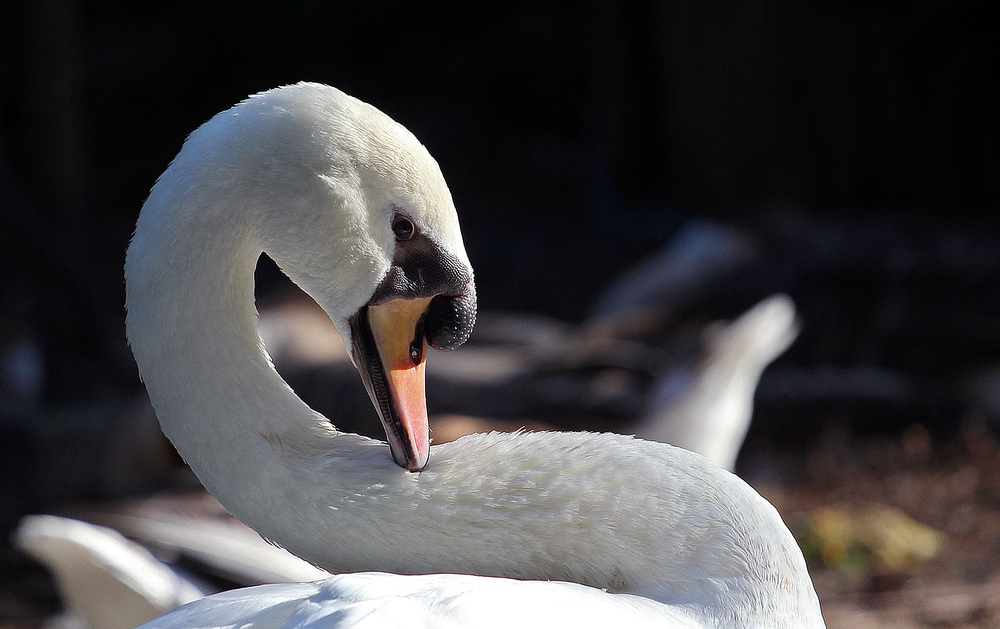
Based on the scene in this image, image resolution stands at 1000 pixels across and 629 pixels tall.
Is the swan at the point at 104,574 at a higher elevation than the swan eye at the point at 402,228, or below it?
below

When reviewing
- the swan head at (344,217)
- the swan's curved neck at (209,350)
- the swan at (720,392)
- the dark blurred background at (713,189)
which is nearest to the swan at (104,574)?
the swan's curved neck at (209,350)

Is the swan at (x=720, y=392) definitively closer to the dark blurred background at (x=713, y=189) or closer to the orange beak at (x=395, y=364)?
the dark blurred background at (x=713, y=189)

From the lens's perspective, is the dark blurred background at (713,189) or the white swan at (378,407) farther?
the dark blurred background at (713,189)

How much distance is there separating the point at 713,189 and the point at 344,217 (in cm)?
437

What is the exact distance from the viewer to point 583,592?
122 cm

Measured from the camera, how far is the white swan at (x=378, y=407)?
132 centimetres

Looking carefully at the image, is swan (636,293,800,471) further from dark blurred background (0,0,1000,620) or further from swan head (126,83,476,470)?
swan head (126,83,476,470)

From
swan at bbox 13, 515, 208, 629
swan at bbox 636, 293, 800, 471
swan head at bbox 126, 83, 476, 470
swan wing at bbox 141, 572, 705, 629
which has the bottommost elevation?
swan at bbox 13, 515, 208, 629

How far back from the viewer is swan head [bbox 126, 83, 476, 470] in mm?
1312

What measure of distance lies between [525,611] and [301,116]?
711 mm

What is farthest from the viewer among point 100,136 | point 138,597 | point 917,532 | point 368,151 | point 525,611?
point 100,136

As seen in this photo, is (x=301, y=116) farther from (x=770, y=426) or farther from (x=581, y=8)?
(x=581, y=8)

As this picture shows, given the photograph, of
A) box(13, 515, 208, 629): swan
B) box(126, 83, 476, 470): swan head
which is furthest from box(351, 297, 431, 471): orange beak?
box(13, 515, 208, 629): swan

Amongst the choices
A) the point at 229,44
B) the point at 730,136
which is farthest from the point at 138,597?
the point at 229,44
